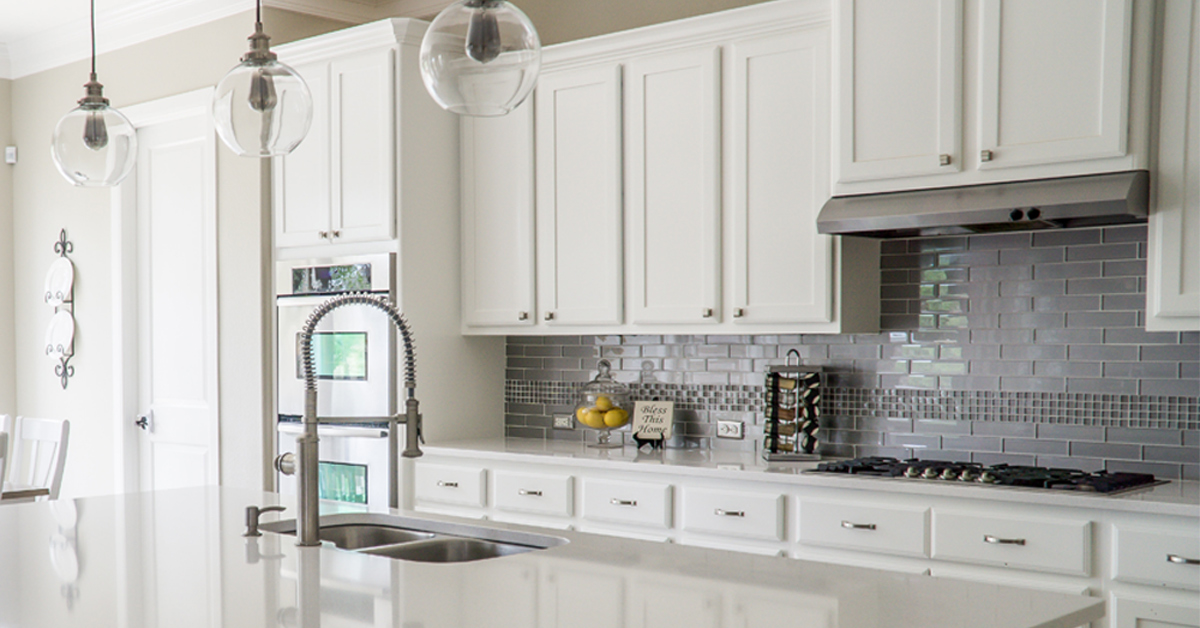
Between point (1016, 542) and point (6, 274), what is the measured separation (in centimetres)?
597

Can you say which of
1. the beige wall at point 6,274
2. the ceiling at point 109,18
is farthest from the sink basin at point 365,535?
the beige wall at point 6,274

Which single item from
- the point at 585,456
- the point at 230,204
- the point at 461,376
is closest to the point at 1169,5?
the point at 585,456

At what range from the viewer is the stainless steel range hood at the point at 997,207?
2.96 m

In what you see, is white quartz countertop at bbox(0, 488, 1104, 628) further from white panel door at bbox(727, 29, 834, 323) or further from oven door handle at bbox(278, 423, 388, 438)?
oven door handle at bbox(278, 423, 388, 438)

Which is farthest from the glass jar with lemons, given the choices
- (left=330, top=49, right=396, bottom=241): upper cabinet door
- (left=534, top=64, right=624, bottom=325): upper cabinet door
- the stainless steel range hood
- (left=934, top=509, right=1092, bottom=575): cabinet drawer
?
(left=934, top=509, right=1092, bottom=575): cabinet drawer

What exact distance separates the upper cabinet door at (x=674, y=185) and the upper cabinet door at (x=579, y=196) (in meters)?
0.07

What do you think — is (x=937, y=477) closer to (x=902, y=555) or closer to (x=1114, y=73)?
(x=902, y=555)

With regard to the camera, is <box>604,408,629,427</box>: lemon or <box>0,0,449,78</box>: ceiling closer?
<box>604,408,629,427</box>: lemon

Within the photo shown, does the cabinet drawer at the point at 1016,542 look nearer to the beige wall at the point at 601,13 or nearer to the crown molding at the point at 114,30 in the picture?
the beige wall at the point at 601,13

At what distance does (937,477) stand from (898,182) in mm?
896

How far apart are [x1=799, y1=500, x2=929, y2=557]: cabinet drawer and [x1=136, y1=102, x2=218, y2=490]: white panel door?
10.2 ft

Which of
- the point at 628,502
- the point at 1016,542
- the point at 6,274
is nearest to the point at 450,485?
the point at 628,502

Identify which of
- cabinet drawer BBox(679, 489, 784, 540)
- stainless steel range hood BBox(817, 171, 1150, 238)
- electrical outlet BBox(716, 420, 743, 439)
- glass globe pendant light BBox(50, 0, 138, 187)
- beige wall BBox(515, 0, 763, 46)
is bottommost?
cabinet drawer BBox(679, 489, 784, 540)

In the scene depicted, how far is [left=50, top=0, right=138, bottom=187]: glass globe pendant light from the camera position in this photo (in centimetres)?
258
